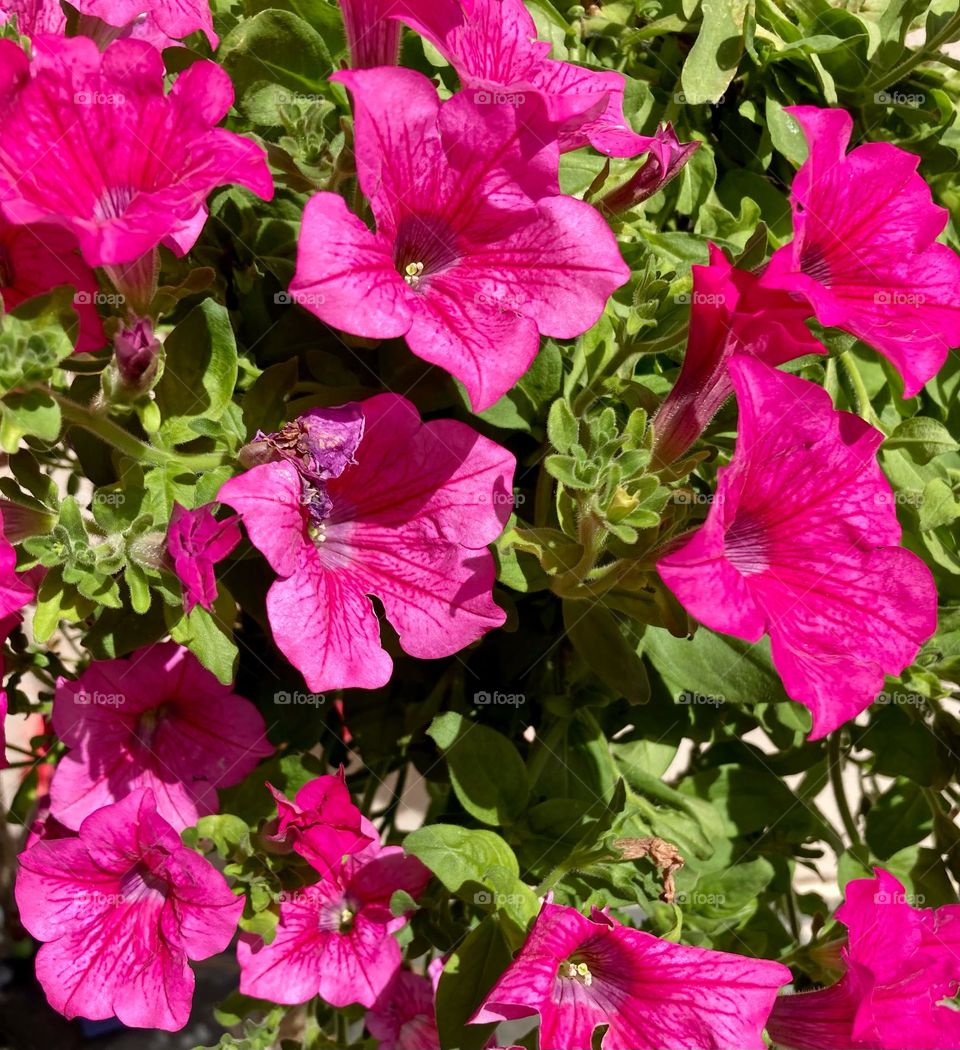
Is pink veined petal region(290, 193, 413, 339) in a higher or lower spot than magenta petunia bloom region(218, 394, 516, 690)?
higher

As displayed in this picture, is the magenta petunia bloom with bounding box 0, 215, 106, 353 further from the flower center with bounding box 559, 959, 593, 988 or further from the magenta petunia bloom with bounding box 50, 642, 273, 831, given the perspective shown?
the flower center with bounding box 559, 959, 593, 988

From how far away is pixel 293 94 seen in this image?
32.0 inches

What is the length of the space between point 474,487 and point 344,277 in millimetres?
174

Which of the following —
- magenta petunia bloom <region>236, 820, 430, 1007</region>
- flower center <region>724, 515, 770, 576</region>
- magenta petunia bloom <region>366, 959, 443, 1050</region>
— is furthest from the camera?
magenta petunia bloom <region>366, 959, 443, 1050</region>

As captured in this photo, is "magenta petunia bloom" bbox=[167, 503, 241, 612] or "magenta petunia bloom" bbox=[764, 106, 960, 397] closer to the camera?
"magenta petunia bloom" bbox=[167, 503, 241, 612]

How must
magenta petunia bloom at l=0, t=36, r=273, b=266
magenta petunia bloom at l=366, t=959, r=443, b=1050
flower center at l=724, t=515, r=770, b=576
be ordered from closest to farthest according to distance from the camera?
magenta petunia bloom at l=0, t=36, r=273, b=266
flower center at l=724, t=515, r=770, b=576
magenta petunia bloom at l=366, t=959, r=443, b=1050

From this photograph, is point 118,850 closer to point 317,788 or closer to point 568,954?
point 317,788

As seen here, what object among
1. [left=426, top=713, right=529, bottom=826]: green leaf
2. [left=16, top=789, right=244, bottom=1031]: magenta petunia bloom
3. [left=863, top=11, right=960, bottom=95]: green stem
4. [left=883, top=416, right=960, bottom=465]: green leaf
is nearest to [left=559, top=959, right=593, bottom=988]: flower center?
[left=426, top=713, right=529, bottom=826]: green leaf

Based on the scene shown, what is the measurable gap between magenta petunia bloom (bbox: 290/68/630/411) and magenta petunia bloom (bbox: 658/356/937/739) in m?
0.12

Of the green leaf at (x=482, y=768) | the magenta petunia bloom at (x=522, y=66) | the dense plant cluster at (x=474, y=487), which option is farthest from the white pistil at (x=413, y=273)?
the green leaf at (x=482, y=768)

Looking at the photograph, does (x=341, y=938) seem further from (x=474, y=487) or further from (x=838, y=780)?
(x=838, y=780)

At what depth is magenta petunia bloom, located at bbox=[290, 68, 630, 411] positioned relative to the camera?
0.62 metres

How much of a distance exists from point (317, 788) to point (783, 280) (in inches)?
18.4

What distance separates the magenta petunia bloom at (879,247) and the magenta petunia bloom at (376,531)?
10.6 inches
